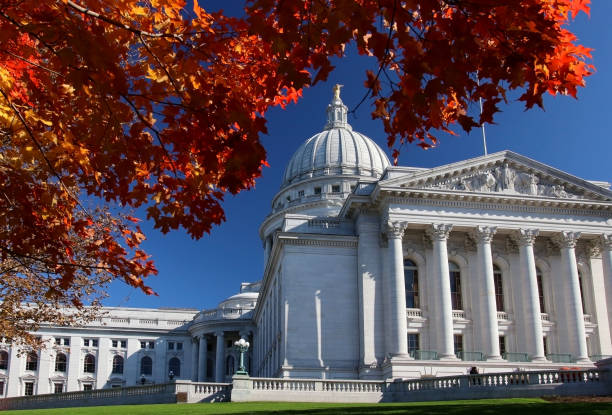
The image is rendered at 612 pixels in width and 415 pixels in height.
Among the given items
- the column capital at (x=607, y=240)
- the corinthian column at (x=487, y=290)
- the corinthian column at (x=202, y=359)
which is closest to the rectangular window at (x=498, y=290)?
the corinthian column at (x=487, y=290)

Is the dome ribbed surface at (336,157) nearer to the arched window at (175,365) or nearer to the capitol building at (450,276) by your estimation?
the arched window at (175,365)

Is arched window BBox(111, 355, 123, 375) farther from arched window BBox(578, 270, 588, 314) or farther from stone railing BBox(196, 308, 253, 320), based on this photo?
arched window BBox(578, 270, 588, 314)

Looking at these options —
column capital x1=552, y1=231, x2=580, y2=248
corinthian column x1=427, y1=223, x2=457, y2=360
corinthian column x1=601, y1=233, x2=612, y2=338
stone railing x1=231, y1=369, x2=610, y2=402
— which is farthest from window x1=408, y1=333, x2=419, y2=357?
corinthian column x1=601, y1=233, x2=612, y2=338

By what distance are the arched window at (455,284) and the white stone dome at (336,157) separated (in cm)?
3962

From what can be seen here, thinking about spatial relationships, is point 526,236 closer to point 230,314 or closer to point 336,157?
point 336,157

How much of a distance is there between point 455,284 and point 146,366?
6243cm

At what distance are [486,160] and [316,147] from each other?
4747 cm

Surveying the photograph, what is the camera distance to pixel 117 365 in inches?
3878

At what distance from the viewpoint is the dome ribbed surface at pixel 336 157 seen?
92.2 meters

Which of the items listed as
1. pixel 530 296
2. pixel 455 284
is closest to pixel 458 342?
pixel 455 284

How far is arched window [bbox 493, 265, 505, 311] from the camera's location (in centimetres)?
5200

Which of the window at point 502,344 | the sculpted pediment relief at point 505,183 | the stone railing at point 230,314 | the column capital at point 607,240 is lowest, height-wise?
the window at point 502,344

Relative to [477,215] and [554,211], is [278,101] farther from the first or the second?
[554,211]

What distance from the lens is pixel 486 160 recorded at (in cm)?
A: 5094
